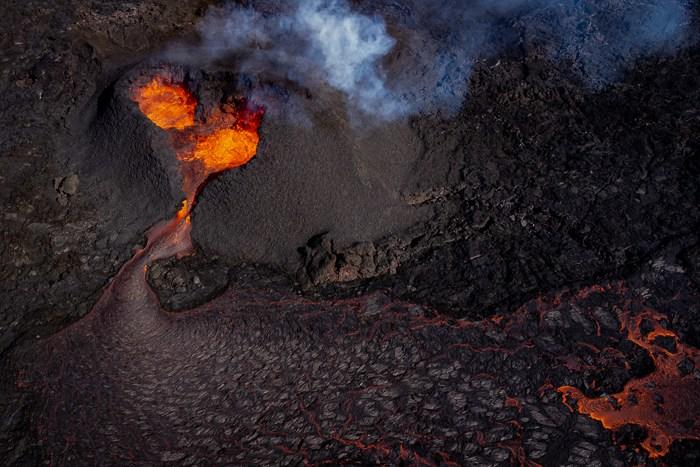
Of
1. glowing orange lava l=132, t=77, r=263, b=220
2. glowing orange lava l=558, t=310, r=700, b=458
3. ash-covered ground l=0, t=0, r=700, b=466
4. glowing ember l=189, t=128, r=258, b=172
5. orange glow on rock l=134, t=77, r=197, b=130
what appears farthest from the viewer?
orange glow on rock l=134, t=77, r=197, b=130

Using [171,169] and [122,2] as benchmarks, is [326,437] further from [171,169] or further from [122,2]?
[122,2]

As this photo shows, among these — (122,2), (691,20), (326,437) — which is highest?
(122,2)

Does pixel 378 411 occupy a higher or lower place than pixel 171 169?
lower

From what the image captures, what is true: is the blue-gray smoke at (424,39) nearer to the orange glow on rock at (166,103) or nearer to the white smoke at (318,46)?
the white smoke at (318,46)

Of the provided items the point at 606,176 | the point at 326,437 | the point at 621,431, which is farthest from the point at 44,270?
the point at 606,176

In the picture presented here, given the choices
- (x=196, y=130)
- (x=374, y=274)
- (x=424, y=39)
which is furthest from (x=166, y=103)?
(x=424, y=39)

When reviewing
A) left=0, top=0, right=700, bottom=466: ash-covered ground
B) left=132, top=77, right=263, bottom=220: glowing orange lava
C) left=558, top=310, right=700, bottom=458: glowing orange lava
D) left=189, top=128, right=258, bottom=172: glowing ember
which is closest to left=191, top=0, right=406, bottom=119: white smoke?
left=0, top=0, right=700, bottom=466: ash-covered ground

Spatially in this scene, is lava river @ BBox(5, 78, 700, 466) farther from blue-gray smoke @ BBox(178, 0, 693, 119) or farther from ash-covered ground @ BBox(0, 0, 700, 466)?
blue-gray smoke @ BBox(178, 0, 693, 119)

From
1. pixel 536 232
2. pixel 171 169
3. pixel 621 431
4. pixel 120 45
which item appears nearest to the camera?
pixel 621 431
